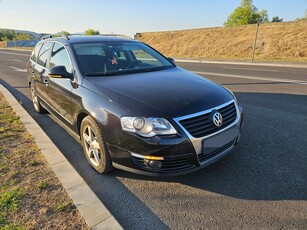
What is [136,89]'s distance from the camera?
10.1 ft

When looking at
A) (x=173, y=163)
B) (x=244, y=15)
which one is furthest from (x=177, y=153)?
(x=244, y=15)

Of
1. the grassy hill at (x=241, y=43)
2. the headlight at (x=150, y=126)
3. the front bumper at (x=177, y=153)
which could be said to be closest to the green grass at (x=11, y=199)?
the front bumper at (x=177, y=153)

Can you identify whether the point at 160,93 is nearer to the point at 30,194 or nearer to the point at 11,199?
the point at 30,194

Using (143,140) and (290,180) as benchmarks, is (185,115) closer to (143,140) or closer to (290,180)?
(143,140)

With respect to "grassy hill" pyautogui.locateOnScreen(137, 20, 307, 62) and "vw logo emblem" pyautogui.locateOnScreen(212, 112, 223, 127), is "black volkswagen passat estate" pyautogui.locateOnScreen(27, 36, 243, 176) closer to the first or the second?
"vw logo emblem" pyautogui.locateOnScreen(212, 112, 223, 127)

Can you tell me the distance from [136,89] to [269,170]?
1908 millimetres

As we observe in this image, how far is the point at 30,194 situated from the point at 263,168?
274cm

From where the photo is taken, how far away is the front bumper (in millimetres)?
2584

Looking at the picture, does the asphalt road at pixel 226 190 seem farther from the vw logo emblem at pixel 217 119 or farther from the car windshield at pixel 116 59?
the car windshield at pixel 116 59

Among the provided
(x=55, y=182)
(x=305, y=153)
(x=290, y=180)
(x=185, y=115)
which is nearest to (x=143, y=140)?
(x=185, y=115)

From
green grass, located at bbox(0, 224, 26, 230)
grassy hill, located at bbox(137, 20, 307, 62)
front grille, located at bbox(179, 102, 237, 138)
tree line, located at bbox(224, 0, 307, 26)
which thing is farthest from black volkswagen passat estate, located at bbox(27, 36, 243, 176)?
tree line, located at bbox(224, 0, 307, 26)

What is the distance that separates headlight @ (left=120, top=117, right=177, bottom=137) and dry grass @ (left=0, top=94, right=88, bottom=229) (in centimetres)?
99

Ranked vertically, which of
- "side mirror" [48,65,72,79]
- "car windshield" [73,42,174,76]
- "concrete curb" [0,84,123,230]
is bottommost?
"concrete curb" [0,84,123,230]

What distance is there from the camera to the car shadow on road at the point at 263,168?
2.81 metres
